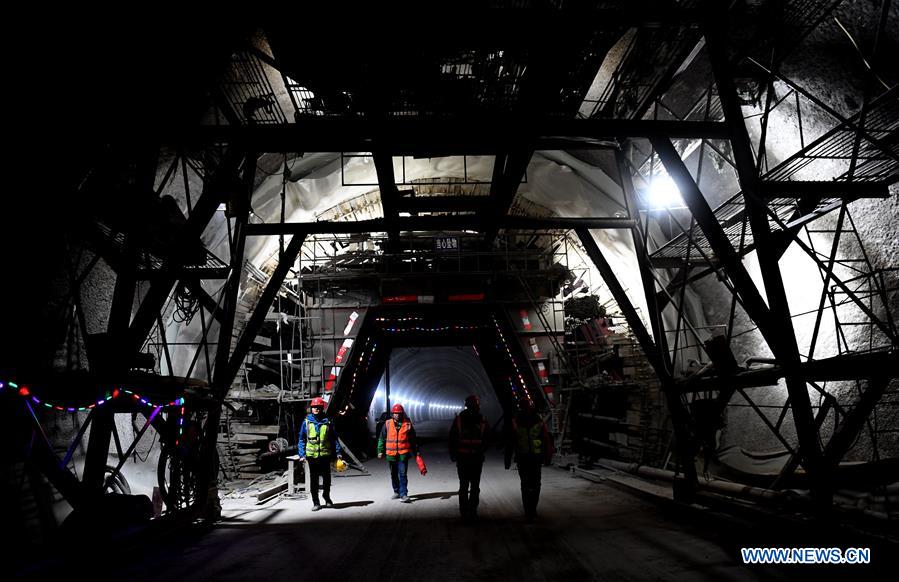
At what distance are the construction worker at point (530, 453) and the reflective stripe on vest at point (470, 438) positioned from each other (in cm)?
49

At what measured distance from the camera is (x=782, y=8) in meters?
5.99

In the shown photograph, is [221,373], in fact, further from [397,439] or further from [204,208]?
[397,439]

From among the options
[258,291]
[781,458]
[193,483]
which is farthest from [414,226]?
[781,458]

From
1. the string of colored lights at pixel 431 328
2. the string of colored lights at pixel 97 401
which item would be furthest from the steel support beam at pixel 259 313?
the string of colored lights at pixel 431 328

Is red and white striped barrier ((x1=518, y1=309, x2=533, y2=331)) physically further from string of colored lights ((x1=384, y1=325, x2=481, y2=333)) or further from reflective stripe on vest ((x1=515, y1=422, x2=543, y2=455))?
reflective stripe on vest ((x1=515, y1=422, x2=543, y2=455))

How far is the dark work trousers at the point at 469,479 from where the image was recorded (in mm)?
7781

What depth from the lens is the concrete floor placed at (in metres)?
5.15

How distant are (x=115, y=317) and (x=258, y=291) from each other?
26.5 ft

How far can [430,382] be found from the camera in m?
40.5

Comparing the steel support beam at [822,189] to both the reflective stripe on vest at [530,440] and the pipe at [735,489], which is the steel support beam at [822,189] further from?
the reflective stripe on vest at [530,440]

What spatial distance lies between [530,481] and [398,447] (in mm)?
3143

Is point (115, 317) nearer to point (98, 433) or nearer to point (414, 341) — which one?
point (98, 433)

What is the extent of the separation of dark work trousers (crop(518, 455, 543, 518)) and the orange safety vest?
2.86 metres

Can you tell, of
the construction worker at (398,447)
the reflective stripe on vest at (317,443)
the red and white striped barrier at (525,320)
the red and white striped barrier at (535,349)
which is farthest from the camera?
the red and white striped barrier at (525,320)
